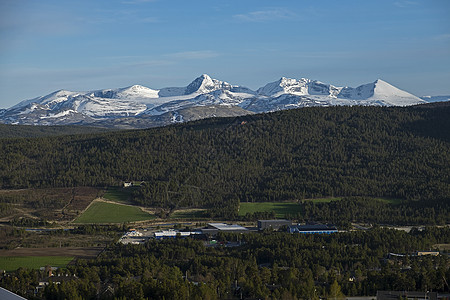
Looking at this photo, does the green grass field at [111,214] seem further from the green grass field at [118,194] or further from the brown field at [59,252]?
the brown field at [59,252]

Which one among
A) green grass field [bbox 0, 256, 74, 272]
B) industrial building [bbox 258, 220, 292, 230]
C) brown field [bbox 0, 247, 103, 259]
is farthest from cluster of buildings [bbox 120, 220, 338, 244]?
green grass field [bbox 0, 256, 74, 272]

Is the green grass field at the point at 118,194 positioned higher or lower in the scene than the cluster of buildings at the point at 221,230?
higher

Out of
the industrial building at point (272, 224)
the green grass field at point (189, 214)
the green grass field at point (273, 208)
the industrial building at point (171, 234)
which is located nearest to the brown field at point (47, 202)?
the green grass field at point (189, 214)

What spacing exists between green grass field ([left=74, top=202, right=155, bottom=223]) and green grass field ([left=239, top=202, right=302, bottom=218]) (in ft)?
39.1

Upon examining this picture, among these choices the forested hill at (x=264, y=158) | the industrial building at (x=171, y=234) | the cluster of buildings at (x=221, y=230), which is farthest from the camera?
the forested hill at (x=264, y=158)

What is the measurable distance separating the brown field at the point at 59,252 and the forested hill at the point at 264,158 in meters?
25.0

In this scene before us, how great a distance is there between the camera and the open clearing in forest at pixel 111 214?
284 feet

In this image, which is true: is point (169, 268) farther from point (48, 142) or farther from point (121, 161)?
point (48, 142)

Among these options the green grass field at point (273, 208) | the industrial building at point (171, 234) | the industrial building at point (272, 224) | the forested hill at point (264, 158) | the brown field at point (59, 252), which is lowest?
the brown field at point (59, 252)

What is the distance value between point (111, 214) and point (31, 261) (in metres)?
25.7

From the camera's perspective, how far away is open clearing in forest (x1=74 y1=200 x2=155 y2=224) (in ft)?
284

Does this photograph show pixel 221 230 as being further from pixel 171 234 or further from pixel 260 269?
pixel 260 269

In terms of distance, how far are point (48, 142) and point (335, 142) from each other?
5001 cm

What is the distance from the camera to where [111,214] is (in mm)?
89125
